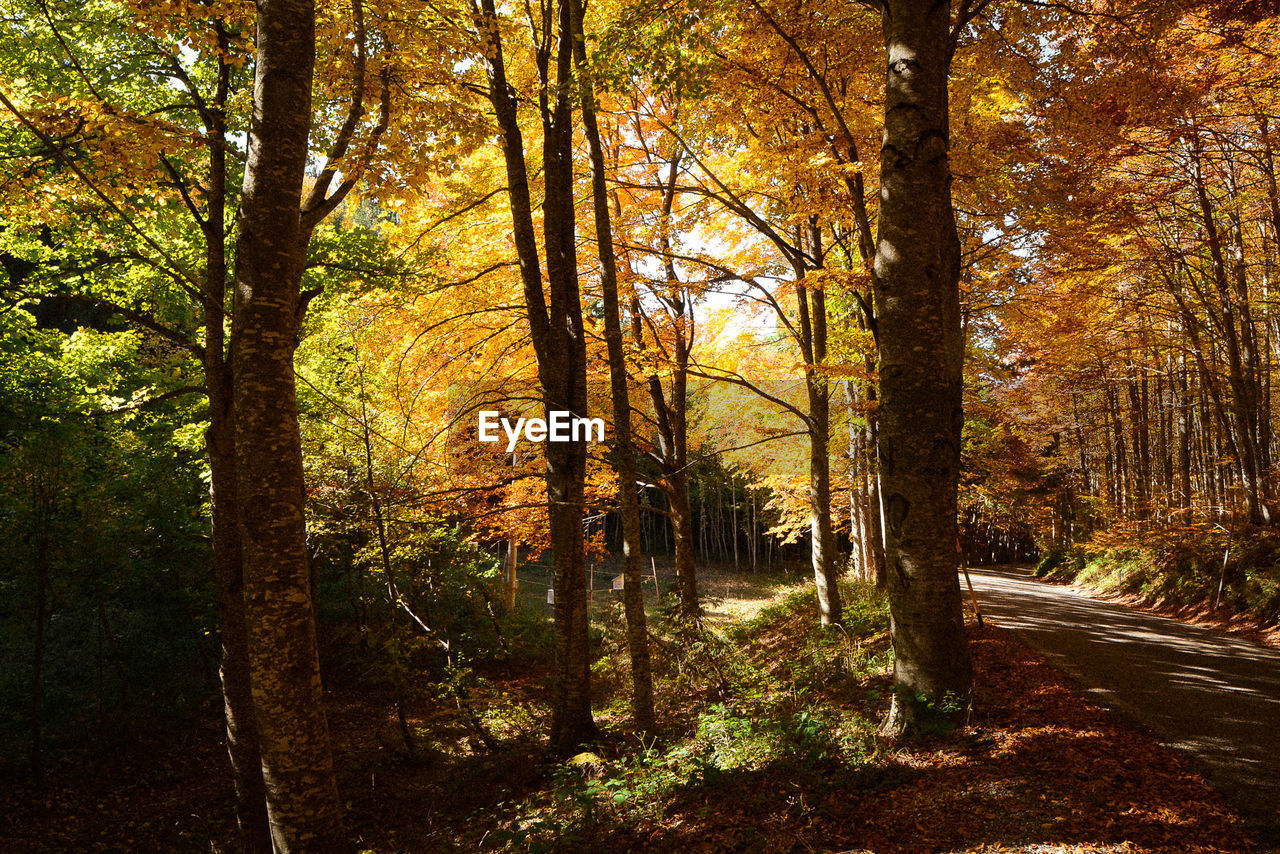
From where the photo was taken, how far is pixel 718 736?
5.80 m

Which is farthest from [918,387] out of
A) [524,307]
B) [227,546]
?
[227,546]

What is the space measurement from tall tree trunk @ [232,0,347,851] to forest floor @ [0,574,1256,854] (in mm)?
1584

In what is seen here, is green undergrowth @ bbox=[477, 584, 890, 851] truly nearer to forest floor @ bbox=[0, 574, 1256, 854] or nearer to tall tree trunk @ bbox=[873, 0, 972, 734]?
forest floor @ bbox=[0, 574, 1256, 854]

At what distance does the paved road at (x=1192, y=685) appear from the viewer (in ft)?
13.3

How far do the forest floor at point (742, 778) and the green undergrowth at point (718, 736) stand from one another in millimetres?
29

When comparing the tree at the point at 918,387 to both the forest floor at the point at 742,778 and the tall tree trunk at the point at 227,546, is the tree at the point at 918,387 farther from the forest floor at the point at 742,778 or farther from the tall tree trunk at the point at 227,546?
the tall tree trunk at the point at 227,546

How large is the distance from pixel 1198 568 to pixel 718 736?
44.2 ft

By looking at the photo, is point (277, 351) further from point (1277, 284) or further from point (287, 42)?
point (1277, 284)

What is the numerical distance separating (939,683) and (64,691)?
14299 millimetres

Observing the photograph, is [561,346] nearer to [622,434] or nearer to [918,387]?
[622,434]

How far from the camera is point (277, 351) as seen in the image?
391 cm

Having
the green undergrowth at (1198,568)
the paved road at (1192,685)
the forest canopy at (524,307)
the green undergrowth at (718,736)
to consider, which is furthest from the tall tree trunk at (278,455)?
the green undergrowth at (1198,568)

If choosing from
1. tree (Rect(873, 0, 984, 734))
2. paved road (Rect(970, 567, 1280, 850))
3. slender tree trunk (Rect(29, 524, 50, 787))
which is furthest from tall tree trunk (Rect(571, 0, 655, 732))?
slender tree trunk (Rect(29, 524, 50, 787))

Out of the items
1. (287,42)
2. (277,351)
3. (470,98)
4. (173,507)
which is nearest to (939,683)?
(277,351)
